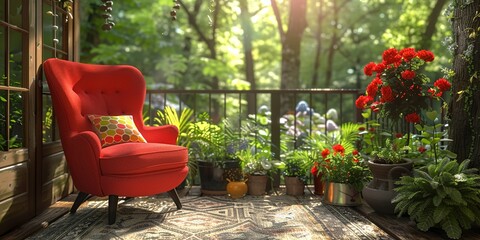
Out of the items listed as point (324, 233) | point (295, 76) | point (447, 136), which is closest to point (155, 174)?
point (324, 233)

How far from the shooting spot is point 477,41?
10.6 feet

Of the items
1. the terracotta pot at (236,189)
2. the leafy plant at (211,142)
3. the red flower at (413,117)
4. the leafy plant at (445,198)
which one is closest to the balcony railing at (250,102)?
the leafy plant at (211,142)

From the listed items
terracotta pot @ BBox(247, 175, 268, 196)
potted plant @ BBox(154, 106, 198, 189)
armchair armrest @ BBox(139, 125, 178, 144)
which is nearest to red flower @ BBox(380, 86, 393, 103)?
terracotta pot @ BBox(247, 175, 268, 196)

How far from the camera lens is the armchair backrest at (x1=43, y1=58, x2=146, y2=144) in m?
3.46

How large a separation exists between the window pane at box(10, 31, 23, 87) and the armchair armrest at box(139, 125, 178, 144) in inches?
43.6

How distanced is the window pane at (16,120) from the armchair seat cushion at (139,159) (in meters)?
0.57

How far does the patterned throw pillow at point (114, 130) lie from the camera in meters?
3.65

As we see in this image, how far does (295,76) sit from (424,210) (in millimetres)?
5137

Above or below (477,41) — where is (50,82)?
below

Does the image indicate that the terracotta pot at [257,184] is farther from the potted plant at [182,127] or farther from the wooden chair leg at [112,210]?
the wooden chair leg at [112,210]

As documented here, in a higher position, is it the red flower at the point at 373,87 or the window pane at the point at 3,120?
the red flower at the point at 373,87

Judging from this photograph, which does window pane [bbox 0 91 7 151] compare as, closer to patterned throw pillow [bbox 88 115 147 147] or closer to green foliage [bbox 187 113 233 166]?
patterned throw pillow [bbox 88 115 147 147]

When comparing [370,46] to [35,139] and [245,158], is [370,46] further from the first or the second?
[35,139]

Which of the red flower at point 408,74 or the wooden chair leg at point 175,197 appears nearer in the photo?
the red flower at point 408,74
